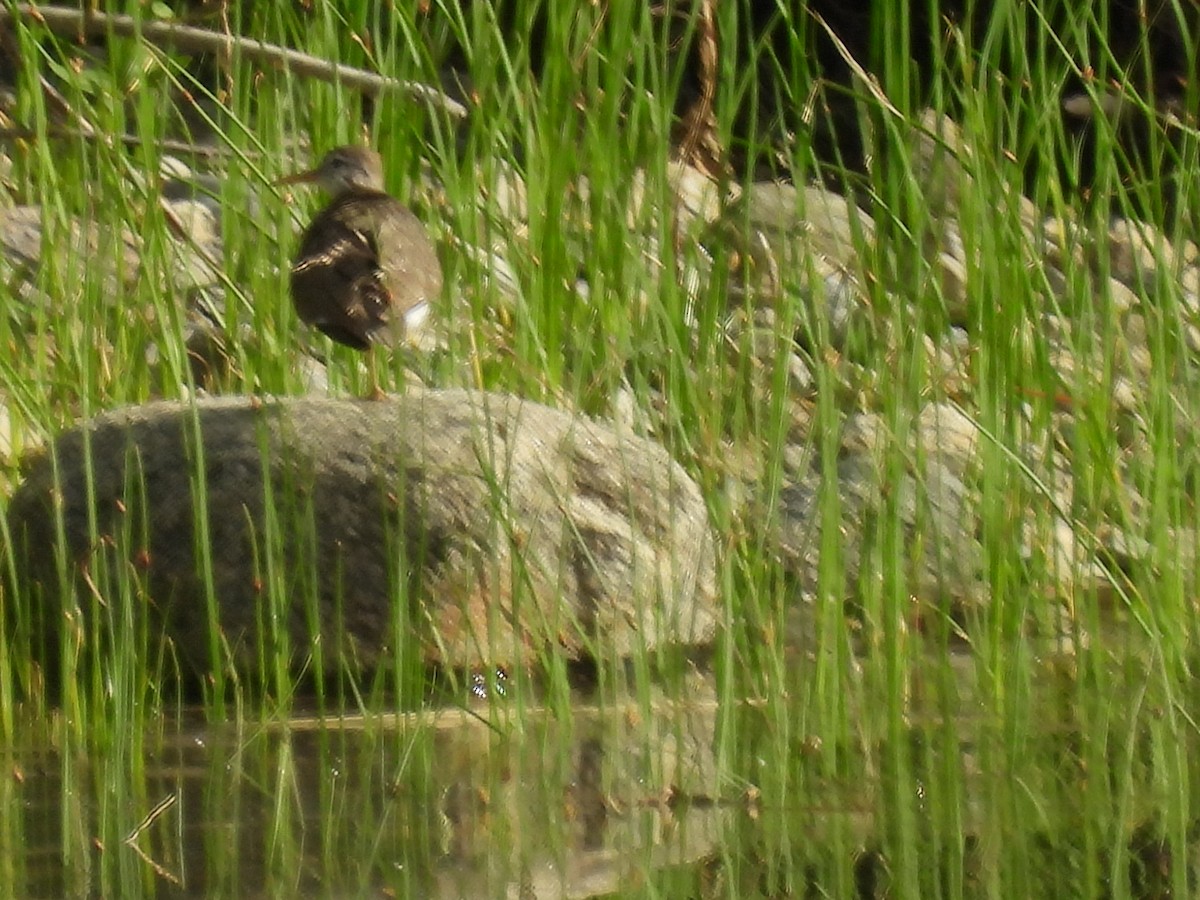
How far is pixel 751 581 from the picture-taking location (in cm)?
374

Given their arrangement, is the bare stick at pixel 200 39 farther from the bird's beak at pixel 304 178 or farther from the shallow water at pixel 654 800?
the shallow water at pixel 654 800

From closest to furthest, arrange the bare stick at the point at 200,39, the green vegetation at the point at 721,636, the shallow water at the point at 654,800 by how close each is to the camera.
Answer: the shallow water at the point at 654,800 < the green vegetation at the point at 721,636 < the bare stick at the point at 200,39

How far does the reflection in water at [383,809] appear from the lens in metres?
2.97

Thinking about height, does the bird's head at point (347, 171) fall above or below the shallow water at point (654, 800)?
above

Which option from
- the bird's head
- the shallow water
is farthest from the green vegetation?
the bird's head

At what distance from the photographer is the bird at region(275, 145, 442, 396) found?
5.04 m

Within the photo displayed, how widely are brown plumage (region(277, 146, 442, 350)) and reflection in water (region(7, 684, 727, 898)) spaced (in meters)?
1.30

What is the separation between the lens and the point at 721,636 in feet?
11.6

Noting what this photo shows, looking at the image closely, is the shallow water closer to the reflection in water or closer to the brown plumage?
the reflection in water

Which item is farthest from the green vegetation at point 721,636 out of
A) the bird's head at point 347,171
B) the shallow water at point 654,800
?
the bird's head at point 347,171

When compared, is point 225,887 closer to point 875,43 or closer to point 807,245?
point 807,245

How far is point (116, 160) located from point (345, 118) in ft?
4.93

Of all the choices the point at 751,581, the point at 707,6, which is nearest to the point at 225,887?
the point at 751,581

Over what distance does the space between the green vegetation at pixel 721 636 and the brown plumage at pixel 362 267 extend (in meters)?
0.08
